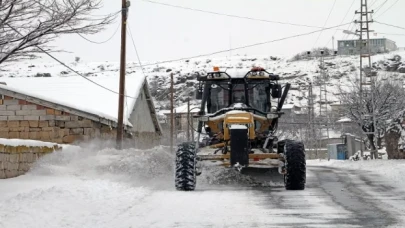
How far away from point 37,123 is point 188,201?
1331cm

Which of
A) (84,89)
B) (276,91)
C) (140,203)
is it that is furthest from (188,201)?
(84,89)

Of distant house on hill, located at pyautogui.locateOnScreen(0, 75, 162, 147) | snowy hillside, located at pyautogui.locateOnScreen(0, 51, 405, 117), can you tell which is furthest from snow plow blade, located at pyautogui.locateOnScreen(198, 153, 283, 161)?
snowy hillside, located at pyautogui.locateOnScreen(0, 51, 405, 117)

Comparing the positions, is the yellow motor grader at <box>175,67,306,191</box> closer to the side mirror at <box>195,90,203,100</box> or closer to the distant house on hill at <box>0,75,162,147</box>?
the side mirror at <box>195,90,203,100</box>

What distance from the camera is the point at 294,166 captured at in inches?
480

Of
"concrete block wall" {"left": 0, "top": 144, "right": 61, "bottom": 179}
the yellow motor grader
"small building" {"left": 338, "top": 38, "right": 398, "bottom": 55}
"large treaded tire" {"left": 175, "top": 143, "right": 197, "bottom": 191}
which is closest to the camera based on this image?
"large treaded tire" {"left": 175, "top": 143, "right": 197, "bottom": 191}

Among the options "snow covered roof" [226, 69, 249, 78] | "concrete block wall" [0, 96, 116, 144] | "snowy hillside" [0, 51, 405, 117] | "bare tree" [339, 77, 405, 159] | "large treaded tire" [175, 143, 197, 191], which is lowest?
"large treaded tire" [175, 143, 197, 191]

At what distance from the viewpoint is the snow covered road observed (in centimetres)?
784

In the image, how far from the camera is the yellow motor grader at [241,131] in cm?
1230

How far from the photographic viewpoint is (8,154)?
13125mm

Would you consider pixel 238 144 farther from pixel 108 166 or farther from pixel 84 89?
pixel 84 89

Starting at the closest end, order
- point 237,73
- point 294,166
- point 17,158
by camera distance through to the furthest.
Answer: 1. point 294,166
2. point 17,158
3. point 237,73

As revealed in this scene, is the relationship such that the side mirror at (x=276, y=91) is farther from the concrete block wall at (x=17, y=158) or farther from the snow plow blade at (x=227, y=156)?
the concrete block wall at (x=17, y=158)

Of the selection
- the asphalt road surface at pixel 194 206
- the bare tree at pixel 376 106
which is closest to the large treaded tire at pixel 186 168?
the asphalt road surface at pixel 194 206

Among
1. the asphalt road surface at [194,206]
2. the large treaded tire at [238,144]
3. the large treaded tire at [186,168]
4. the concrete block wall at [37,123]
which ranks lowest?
the asphalt road surface at [194,206]
